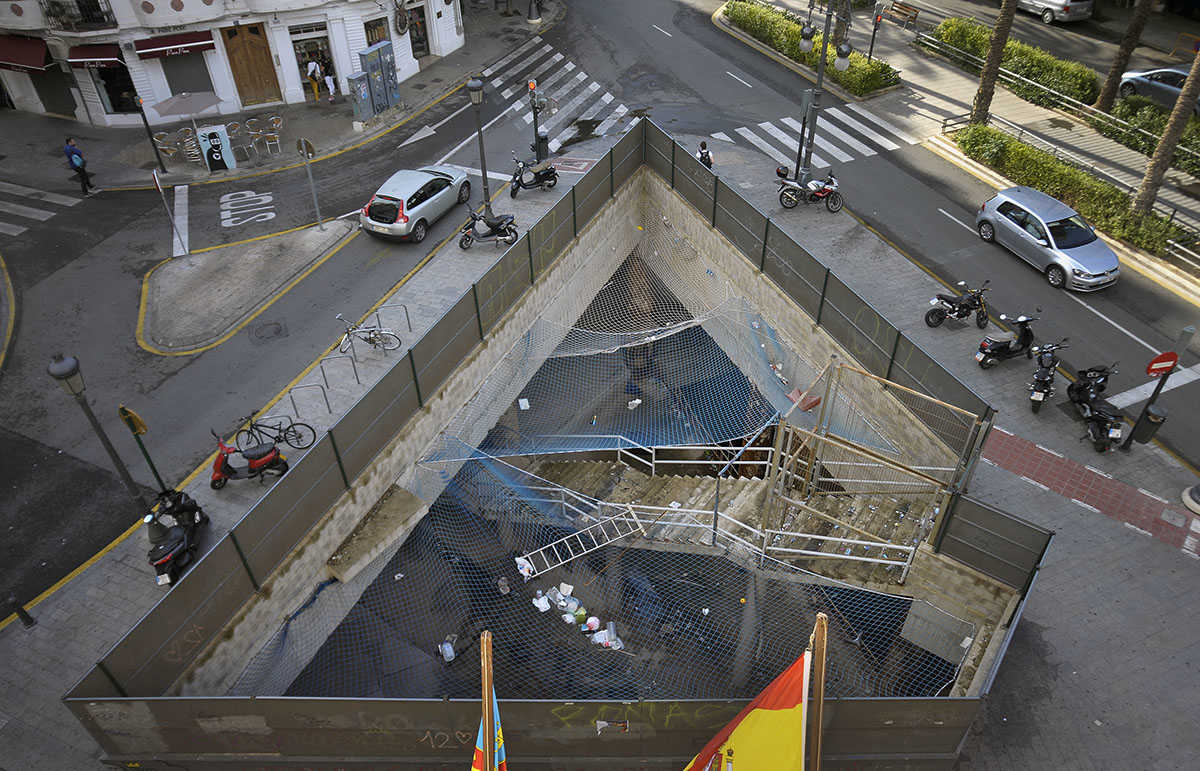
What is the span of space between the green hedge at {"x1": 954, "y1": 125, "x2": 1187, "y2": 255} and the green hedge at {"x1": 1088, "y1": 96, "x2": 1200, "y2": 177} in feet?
11.1

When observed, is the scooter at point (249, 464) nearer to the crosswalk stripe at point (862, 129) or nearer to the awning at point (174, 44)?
the awning at point (174, 44)

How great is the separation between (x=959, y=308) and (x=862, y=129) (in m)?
11.1

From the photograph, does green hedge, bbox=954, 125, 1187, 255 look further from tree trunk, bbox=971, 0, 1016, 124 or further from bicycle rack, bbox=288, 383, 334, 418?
bicycle rack, bbox=288, 383, 334, 418

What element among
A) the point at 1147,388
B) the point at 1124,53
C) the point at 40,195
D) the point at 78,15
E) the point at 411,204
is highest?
the point at 78,15

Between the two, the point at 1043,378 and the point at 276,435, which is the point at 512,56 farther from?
the point at 1043,378

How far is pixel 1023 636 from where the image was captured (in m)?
13.4

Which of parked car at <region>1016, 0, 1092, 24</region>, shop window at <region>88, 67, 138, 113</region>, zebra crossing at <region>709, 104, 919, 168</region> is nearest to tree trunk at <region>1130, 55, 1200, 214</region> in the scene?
zebra crossing at <region>709, 104, 919, 168</region>

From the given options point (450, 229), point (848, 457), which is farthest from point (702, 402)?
point (450, 229)

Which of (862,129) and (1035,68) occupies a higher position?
(1035,68)

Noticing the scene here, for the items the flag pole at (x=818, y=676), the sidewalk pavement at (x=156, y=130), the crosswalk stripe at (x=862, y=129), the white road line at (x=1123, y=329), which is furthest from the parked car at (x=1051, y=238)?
the sidewalk pavement at (x=156, y=130)

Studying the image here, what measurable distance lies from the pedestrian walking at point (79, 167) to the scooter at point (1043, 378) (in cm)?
2623

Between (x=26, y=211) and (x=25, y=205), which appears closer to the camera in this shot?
(x=26, y=211)

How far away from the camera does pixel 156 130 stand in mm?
28938

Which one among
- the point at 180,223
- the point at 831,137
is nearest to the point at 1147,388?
the point at 831,137
